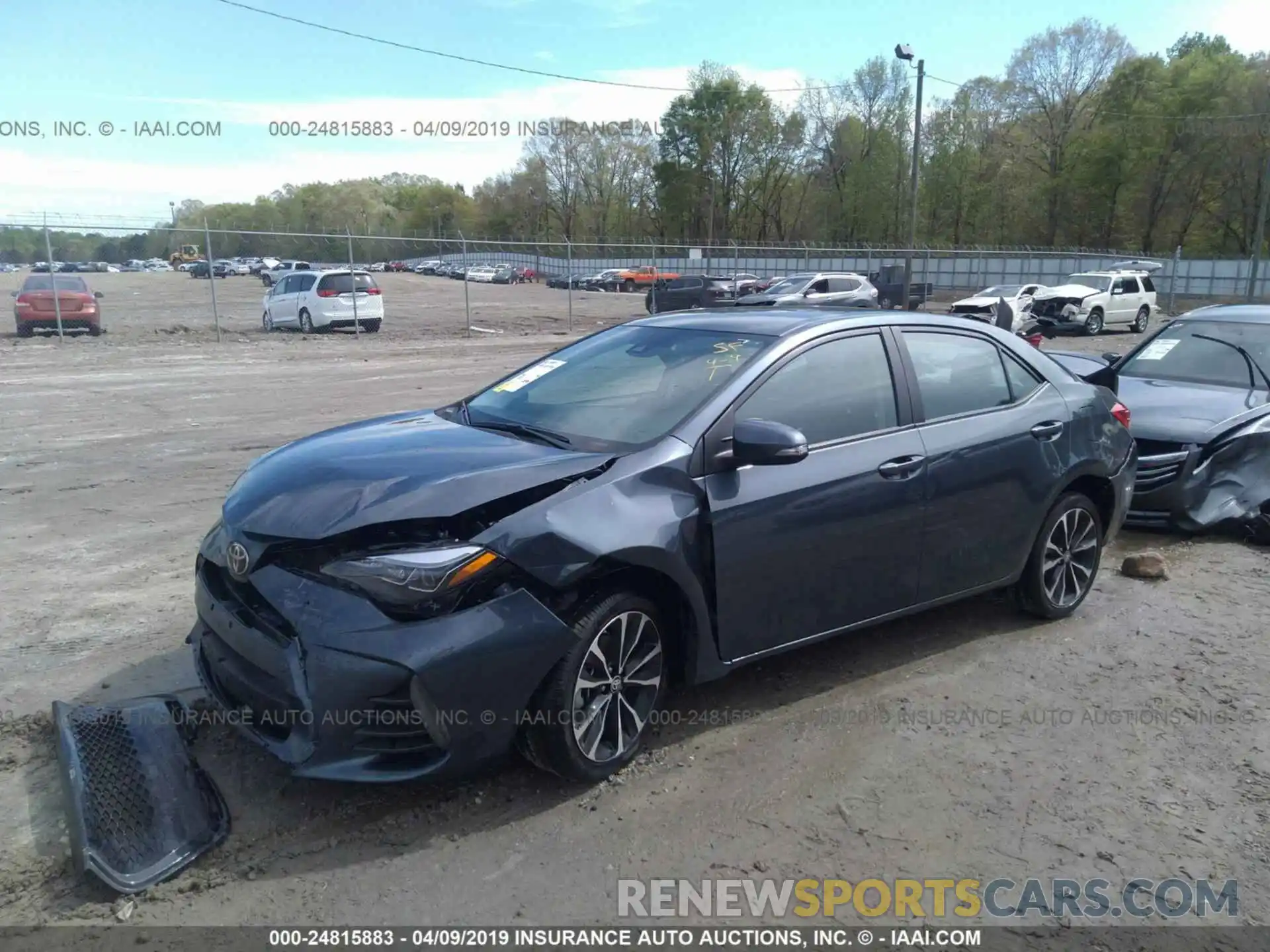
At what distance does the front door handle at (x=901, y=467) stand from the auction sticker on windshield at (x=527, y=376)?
165cm

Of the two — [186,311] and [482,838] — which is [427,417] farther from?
[186,311]

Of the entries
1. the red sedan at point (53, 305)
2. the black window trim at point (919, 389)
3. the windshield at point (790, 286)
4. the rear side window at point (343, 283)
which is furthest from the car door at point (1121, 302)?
the black window trim at point (919, 389)

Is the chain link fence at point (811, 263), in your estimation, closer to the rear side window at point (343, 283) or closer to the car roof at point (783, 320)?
the rear side window at point (343, 283)

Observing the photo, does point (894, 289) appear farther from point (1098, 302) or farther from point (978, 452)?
point (978, 452)

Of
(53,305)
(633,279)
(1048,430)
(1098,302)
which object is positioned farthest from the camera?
(633,279)

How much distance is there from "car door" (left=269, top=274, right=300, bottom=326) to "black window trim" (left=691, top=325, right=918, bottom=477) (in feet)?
75.3

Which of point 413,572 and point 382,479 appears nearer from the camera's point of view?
point 413,572

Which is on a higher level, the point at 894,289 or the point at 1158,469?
the point at 894,289

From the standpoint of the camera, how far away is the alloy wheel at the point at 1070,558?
530 cm

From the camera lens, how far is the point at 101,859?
3043 mm

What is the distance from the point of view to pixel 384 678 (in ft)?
10.2

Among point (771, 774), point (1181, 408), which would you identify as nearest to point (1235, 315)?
point (1181, 408)

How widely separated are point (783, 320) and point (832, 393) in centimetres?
48

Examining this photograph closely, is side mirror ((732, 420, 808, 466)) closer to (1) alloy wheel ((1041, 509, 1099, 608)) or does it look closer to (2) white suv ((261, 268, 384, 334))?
(1) alloy wheel ((1041, 509, 1099, 608))
